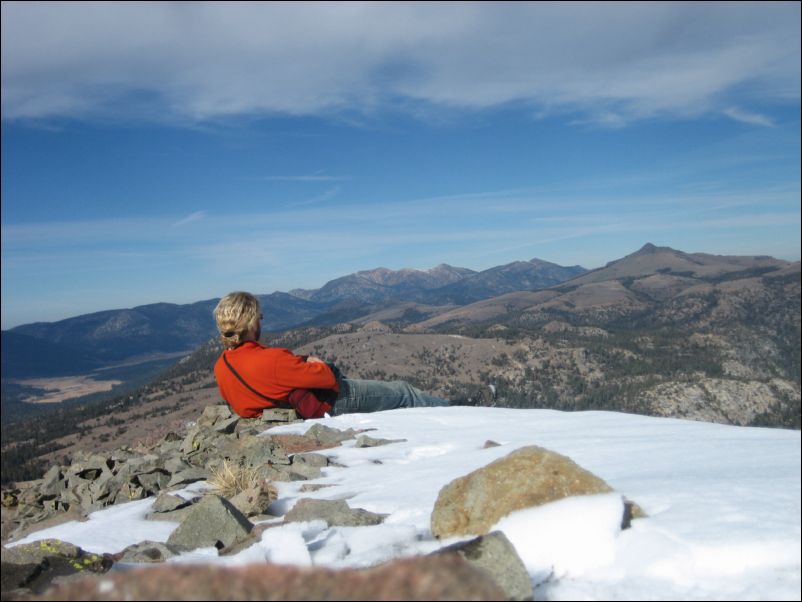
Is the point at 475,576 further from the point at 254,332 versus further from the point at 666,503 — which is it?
the point at 254,332

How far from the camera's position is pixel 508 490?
388 cm

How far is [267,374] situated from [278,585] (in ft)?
28.3

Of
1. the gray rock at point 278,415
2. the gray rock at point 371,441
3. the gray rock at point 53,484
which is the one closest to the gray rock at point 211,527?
the gray rock at point 371,441

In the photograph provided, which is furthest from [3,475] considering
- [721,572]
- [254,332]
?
[721,572]

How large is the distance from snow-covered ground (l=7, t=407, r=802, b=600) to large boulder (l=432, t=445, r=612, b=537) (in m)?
0.12

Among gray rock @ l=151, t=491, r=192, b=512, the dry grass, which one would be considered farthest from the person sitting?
gray rock @ l=151, t=491, r=192, b=512

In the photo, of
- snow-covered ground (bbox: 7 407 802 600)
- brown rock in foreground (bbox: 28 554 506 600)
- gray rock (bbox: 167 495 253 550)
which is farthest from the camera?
gray rock (bbox: 167 495 253 550)

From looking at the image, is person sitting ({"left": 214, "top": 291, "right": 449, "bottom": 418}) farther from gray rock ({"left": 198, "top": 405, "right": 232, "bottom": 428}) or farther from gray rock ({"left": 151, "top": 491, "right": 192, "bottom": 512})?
gray rock ({"left": 151, "top": 491, "right": 192, "bottom": 512})

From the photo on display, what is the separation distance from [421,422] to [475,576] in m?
8.31

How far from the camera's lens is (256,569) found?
159cm

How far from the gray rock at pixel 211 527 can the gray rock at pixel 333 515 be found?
42 cm

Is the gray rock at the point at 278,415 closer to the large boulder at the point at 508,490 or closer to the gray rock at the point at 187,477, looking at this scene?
the gray rock at the point at 187,477

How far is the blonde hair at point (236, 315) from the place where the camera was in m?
9.97

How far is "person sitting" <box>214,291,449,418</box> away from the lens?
986 cm
